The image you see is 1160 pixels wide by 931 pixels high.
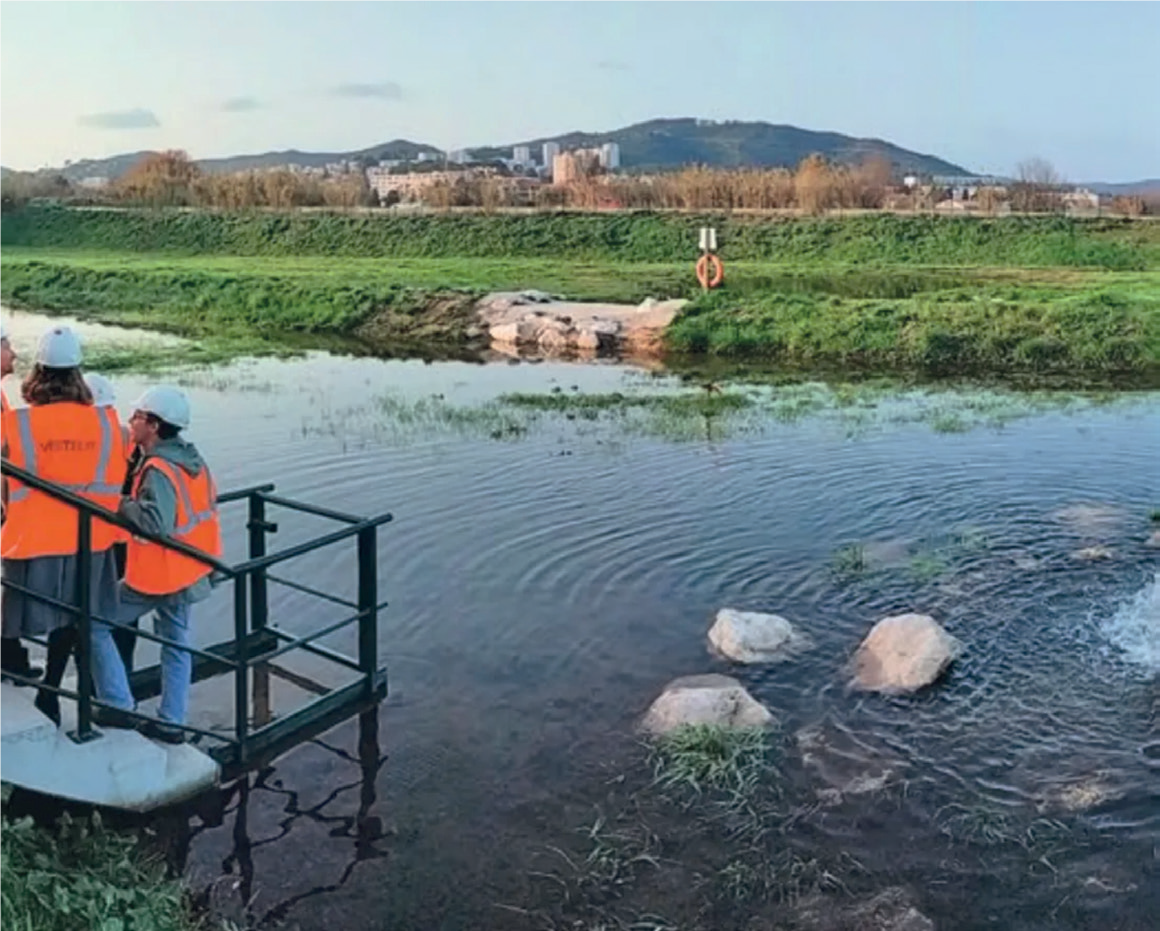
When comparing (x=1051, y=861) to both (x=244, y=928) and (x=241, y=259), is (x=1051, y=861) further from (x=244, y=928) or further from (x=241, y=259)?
(x=241, y=259)

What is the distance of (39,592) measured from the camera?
708cm

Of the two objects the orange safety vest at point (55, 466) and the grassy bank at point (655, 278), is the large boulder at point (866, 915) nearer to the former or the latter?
the orange safety vest at point (55, 466)

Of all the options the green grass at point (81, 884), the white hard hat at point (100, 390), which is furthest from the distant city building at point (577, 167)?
the green grass at point (81, 884)

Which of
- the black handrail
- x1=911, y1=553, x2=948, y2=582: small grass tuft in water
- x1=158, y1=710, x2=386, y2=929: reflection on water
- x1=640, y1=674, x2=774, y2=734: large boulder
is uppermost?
the black handrail

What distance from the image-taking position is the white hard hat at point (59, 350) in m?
7.00

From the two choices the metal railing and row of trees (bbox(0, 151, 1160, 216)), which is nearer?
the metal railing

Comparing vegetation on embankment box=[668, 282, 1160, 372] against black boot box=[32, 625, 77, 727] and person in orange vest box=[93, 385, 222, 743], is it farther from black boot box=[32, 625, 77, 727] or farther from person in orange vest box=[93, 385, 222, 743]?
black boot box=[32, 625, 77, 727]

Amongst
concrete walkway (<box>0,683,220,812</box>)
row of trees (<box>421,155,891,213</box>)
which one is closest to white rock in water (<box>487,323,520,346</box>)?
concrete walkway (<box>0,683,220,812</box>)

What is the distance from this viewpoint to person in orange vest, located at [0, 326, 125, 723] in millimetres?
6988

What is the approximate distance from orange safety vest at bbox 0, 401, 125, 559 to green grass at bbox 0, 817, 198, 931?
4.90ft

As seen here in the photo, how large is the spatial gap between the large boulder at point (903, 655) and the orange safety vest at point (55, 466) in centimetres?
554

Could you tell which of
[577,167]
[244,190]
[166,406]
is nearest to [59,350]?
[166,406]

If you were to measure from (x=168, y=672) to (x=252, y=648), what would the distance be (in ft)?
6.14

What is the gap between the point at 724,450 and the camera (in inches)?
710
